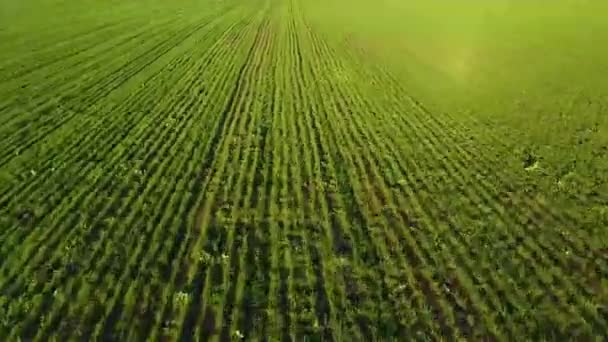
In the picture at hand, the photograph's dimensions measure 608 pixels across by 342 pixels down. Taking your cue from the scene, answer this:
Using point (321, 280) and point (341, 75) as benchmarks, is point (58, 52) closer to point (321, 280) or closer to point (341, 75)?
point (341, 75)

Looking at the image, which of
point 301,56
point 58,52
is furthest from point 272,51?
point 58,52

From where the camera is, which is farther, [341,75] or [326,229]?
[341,75]

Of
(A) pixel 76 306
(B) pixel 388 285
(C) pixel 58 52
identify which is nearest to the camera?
(A) pixel 76 306

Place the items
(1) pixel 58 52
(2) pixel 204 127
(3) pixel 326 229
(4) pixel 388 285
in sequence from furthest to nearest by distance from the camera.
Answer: (1) pixel 58 52, (2) pixel 204 127, (3) pixel 326 229, (4) pixel 388 285

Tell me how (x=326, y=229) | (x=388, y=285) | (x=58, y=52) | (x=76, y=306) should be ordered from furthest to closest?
(x=58, y=52) < (x=326, y=229) < (x=388, y=285) < (x=76, y=306)

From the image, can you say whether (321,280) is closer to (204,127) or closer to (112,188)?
(112,188)

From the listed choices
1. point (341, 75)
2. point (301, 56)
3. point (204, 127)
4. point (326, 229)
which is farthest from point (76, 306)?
point (301, 56)
